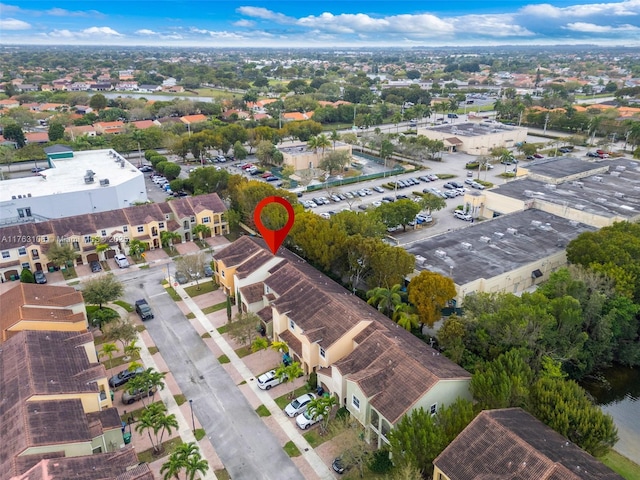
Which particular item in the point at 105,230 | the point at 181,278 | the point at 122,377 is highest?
the point at 105,230

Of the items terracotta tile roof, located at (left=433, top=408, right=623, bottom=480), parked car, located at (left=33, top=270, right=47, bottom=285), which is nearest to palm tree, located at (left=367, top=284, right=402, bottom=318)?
terracotta tile roof, located at (left=433, top=408, right=623, bottom=480)

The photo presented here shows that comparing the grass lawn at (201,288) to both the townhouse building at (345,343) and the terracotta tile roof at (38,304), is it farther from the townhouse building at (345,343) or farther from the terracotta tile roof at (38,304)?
the terracotta tile roof at (38,304)

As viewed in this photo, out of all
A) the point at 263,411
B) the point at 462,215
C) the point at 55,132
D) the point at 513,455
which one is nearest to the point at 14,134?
the point at 55,132

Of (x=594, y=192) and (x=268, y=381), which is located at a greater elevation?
(x=594, y=192)

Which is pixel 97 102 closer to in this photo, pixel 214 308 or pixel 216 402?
pixel 214 308

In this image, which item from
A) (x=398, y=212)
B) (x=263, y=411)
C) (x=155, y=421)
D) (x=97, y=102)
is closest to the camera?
(x=155, y=421)

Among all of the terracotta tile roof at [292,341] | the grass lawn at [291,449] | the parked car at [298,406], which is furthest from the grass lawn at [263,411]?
the terracotta tile roof at [292,341]

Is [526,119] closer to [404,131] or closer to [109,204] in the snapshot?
[404,131]

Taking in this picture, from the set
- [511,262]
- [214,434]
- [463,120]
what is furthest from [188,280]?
[463,120]
